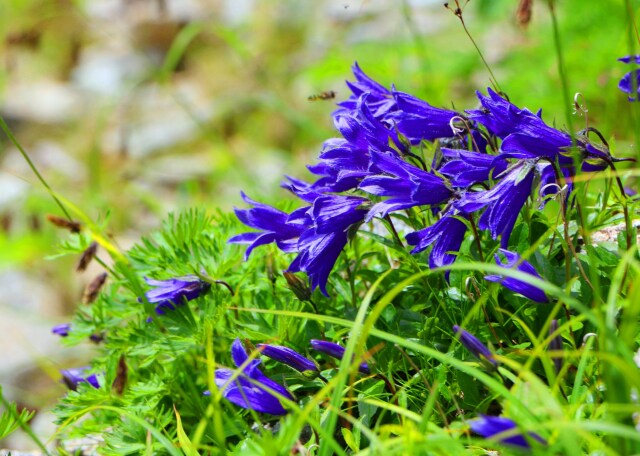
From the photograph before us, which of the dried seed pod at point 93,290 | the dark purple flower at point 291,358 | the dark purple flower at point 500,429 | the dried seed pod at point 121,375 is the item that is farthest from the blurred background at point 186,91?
the dark purple flower at point 500,429

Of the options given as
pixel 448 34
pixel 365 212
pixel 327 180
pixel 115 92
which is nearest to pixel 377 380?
pixel 365 212

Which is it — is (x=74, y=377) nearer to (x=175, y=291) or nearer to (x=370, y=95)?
(x=175, y=291)

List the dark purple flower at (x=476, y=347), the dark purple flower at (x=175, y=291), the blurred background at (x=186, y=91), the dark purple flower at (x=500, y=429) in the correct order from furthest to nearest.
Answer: the blurred background at (x=186, y=91) < the dark purple flower at (x=175, y=291) < the dark purple flower at (x=476, y=347) < the dark purple flower at (x=500, y=429)

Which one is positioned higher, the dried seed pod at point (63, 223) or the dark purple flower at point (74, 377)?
the dried seed pod at point (63, 223)

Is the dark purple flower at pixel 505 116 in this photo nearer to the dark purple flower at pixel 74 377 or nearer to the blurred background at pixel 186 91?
the dark purple flower at pixel 74 377

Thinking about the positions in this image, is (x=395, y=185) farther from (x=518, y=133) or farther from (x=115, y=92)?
(x=115, y=92)

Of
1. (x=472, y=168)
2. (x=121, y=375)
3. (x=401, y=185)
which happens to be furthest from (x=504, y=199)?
(x=121, y=375)
